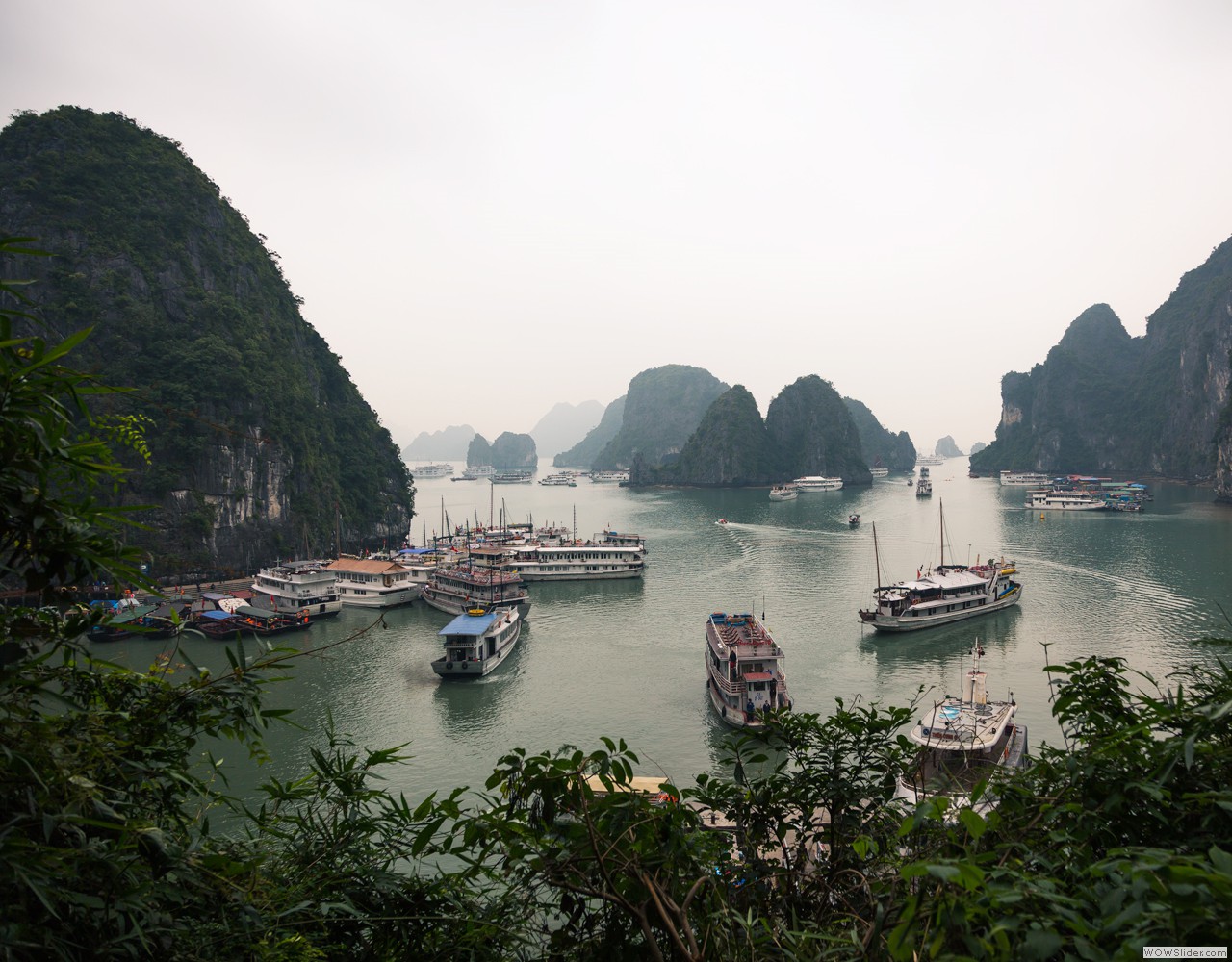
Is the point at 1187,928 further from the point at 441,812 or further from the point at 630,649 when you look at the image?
the point at 630,649

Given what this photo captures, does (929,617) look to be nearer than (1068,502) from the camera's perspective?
Yes

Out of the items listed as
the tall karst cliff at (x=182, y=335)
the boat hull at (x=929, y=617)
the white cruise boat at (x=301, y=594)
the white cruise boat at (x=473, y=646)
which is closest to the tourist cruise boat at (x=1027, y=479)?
the boat hull at (x=929, y=617)

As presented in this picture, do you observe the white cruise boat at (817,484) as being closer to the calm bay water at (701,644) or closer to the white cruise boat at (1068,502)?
the white cruise boat at (1068,502)

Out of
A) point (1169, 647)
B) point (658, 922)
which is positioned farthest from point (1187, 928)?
point (1169, 647)

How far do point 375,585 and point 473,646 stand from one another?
1271cm

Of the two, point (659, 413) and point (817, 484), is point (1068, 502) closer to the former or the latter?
point (817, 484)

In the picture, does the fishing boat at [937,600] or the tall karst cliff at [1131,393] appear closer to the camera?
the fishing boat at [937,600]

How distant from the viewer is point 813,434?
10288 centimetres

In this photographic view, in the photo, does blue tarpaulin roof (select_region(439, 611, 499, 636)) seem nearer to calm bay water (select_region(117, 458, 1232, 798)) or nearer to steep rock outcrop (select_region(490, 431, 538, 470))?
calm bay water (select_region(117, 458, 1232, 798))

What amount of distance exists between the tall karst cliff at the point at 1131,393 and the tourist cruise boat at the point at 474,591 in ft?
278

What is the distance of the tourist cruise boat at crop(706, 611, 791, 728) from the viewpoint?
16172mm

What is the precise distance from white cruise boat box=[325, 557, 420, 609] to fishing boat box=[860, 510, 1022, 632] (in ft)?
69.4

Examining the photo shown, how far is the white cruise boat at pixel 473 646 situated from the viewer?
20062 millimetres

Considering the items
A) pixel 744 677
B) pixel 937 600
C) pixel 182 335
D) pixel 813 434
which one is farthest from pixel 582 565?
pixel 813 434
